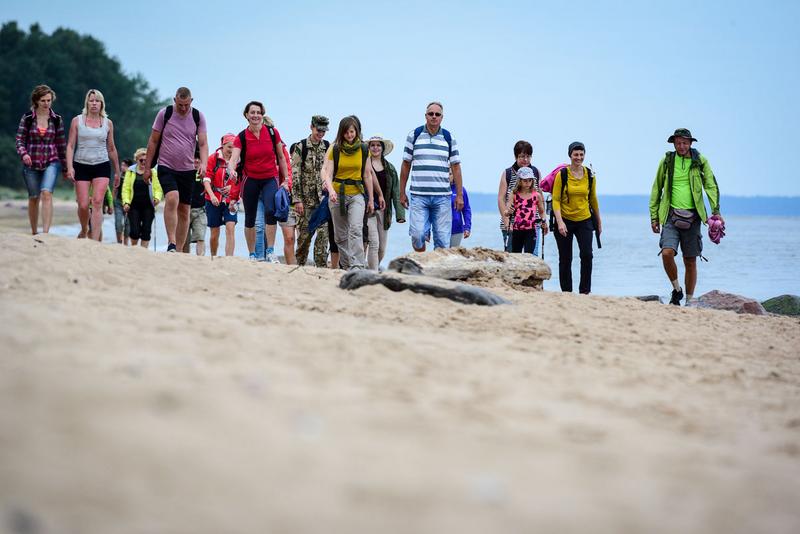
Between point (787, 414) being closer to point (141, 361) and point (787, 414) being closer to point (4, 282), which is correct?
point (141, 361)

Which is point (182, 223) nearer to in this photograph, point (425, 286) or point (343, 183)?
point (343, 183)

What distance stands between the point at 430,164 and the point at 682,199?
2899mm

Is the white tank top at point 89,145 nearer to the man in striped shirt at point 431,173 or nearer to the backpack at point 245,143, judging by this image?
the backpack at point 245,143

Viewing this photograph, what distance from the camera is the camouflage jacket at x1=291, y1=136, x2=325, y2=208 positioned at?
11031mm

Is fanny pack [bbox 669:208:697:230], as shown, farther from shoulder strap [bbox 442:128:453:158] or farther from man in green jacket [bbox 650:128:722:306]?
shoulder strap [bbox 442:128:453:158]

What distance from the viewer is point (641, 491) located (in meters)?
2.99

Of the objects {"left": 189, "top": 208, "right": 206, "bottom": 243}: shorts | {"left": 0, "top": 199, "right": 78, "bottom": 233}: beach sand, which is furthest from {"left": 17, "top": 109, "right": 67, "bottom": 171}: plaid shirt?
{"left": 0, "top": 199, "right": 78, "bottom": 233}: beach sand

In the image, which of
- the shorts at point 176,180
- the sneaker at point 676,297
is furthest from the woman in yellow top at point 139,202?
the sneaker at point 676,297

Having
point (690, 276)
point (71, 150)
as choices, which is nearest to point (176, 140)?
point (71, 150)

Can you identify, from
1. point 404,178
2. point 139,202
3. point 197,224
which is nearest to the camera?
point 404,178

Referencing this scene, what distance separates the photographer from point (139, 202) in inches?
488

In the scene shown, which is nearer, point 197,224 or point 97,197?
point 97,197

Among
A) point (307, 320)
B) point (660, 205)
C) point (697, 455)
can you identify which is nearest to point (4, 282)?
point (307, 320)

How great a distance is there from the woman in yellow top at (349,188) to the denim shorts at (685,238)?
11.2 ft
